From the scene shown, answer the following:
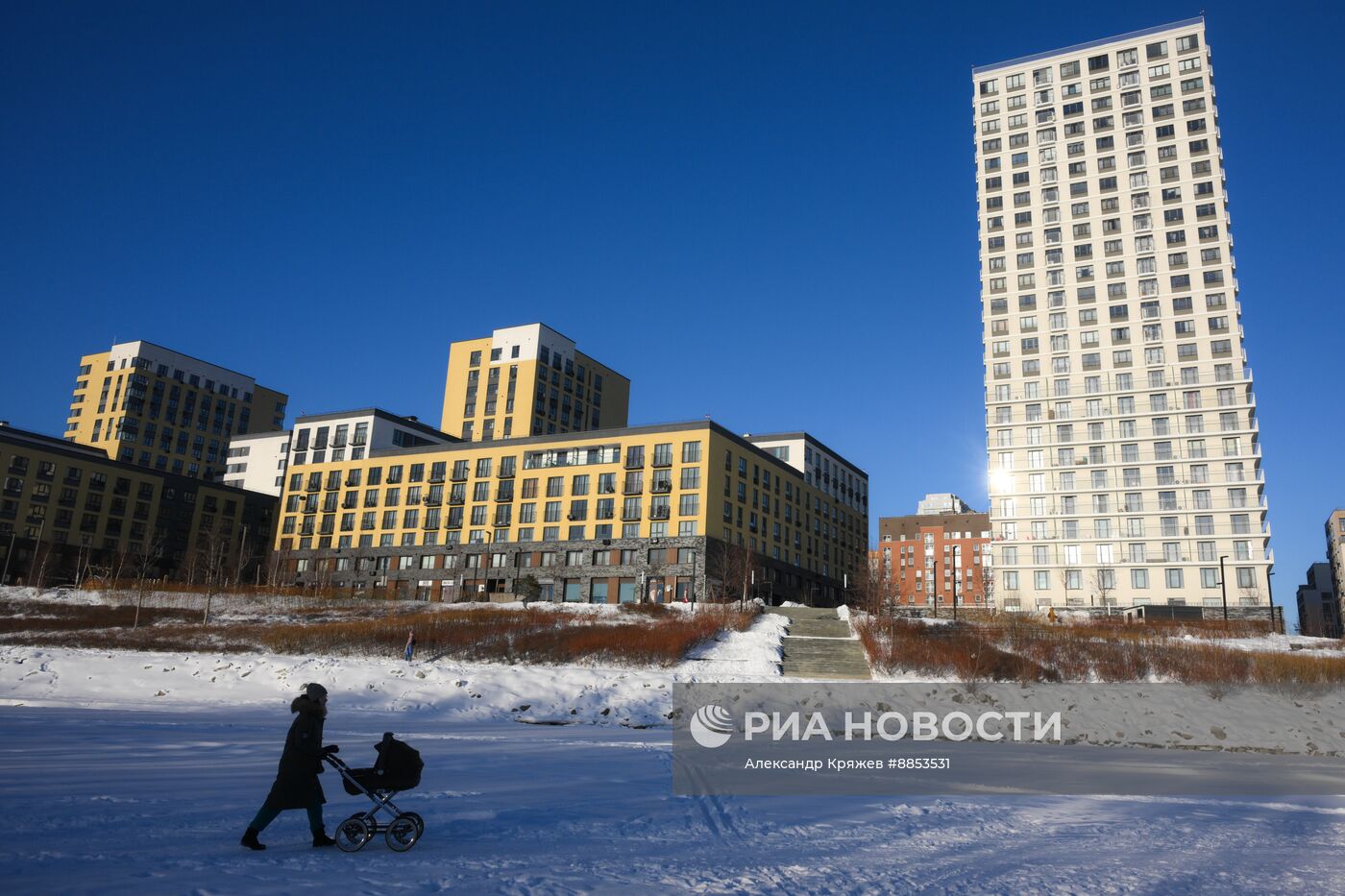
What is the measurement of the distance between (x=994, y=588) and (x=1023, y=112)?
4864 centimetres

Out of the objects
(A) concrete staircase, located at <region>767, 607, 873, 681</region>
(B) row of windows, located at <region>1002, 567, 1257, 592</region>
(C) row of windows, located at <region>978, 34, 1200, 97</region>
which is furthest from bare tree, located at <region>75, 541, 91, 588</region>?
(C) row of windows, located at <region>978, 34, 1200, 97</region>

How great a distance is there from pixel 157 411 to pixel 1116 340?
133317 mm

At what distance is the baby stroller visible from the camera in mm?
9094

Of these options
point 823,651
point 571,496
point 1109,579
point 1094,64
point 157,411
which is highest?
point 1094,64

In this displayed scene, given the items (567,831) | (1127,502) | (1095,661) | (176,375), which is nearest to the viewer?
(567,831)

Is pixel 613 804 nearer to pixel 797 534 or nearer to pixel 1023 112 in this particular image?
pixel 797 534

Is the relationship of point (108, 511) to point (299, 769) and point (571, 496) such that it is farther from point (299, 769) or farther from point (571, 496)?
point (299, 769)

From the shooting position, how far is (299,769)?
29.5 feet

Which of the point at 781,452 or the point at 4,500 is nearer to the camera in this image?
the point at 4,500

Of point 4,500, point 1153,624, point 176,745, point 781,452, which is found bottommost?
point 176,745

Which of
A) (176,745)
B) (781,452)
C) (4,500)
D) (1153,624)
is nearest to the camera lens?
(176,745)

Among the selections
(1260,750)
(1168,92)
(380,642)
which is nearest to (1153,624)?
(1260,750)

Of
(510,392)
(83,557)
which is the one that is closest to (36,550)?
(83,557)

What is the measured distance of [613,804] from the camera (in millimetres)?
12406
